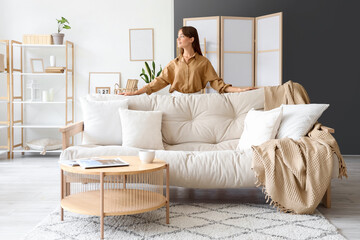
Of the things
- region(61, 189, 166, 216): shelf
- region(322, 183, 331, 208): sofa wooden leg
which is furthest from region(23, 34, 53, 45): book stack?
region(322, 183, 331, 208): sofa wooden leg

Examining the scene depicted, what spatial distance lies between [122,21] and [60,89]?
1.40 meters

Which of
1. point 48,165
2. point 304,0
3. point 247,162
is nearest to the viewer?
point 247,162

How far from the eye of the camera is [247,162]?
10.2 ft

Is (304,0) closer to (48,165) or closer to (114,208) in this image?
(48,165)

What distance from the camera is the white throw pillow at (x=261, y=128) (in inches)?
134

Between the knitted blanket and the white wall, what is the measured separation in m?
3.58

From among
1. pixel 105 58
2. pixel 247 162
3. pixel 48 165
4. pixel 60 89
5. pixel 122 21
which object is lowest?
pixel 48 165

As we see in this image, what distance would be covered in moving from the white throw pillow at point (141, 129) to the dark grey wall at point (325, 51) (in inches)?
101

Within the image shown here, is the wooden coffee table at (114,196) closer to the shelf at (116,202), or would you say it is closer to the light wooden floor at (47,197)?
the shelf at (116,202)

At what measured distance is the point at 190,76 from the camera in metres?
4.20

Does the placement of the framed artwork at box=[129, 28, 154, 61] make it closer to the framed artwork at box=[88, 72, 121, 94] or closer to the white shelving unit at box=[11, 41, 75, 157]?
the framed artwork at box=[88, 72, 121, 94]

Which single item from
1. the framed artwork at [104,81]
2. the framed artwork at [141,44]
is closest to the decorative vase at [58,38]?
the framed artwork at [104,81]

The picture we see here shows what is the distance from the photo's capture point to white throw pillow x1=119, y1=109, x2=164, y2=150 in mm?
3686

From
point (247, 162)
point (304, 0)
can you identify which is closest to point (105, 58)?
point (304, 0)
